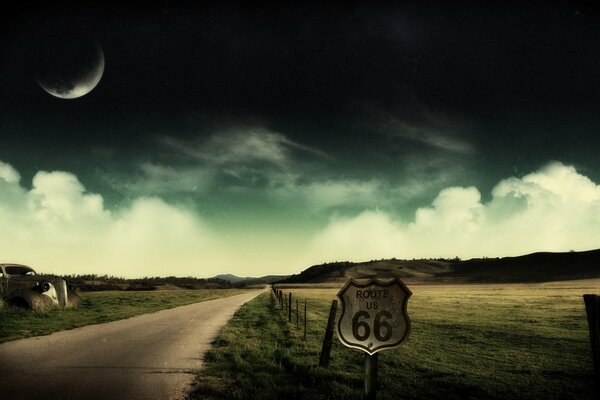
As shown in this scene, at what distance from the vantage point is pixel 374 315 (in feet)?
15.1

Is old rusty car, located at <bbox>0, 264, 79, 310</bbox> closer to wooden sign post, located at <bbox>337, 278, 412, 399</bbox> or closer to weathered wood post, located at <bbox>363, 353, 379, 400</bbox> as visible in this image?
wooden sign post, located at <bbox>337, 278, 412, 399</bbox>

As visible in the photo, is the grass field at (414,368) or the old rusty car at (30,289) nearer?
the grass field at (414,368)

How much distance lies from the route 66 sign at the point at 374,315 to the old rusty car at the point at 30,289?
19.6 m

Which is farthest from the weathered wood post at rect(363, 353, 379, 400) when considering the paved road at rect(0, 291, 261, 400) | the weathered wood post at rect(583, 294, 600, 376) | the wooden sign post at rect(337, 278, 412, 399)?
the paved road at rect(0, 291, 261, 400)

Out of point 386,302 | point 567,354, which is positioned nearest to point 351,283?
point 386,302

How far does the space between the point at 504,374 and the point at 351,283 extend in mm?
7510

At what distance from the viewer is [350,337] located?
15.7 feet

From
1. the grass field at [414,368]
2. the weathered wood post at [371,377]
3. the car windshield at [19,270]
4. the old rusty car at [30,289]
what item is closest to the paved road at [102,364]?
the grass field at [414,368]

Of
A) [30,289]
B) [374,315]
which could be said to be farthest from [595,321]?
[30,289]

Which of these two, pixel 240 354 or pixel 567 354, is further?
pixel 567 354

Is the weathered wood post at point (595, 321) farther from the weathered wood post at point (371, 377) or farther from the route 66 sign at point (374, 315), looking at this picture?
the weathered wood post at point (371, 377)

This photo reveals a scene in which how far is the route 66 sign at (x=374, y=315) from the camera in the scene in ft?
14.4

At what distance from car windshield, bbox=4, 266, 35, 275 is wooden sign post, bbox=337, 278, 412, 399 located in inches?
869

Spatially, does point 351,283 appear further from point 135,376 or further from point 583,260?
point 583,260
